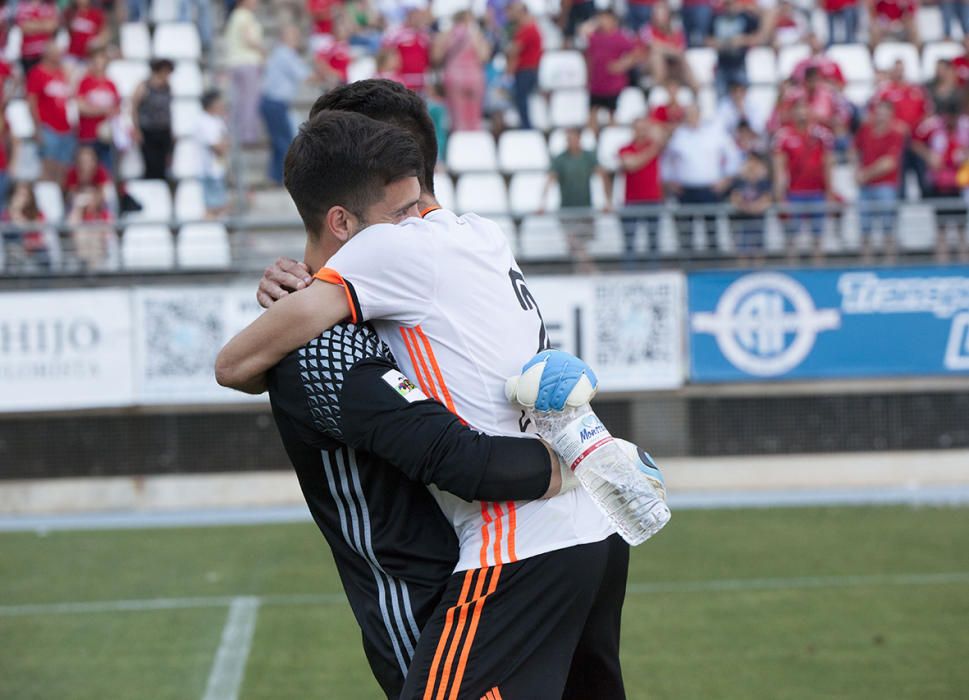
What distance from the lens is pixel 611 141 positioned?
14.3 metres

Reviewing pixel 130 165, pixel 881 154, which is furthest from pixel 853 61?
pixel 130 165

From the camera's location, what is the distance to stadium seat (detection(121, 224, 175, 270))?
11.4 m

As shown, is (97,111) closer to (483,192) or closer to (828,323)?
(483,192)

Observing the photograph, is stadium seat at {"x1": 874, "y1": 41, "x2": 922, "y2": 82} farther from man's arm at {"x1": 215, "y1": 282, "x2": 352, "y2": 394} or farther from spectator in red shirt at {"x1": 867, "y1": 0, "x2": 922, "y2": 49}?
man's arm at {"x1": 215, "y1": 282, "x2": 352, "y2": 394}

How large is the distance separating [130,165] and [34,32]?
199 cm

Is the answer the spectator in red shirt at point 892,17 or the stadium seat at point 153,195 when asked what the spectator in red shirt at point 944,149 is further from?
the stadium seat at point 153,195

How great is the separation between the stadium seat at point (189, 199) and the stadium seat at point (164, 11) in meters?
3.08

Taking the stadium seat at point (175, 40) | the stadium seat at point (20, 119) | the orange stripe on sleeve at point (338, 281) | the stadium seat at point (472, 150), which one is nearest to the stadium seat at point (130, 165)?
the stadium seat at point (20, 119)

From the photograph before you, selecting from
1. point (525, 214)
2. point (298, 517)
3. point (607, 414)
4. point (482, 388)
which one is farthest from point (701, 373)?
point (482, 388)

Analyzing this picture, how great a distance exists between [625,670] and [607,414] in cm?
525

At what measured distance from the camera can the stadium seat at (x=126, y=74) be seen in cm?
1468

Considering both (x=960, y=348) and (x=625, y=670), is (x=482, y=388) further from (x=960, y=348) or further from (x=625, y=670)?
(x=960, y=348)

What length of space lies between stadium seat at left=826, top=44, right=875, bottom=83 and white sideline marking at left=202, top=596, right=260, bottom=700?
35.8ft

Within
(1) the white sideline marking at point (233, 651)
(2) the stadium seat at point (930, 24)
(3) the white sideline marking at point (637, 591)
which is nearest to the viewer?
(1) the white sideline marking at point (233, 651)
